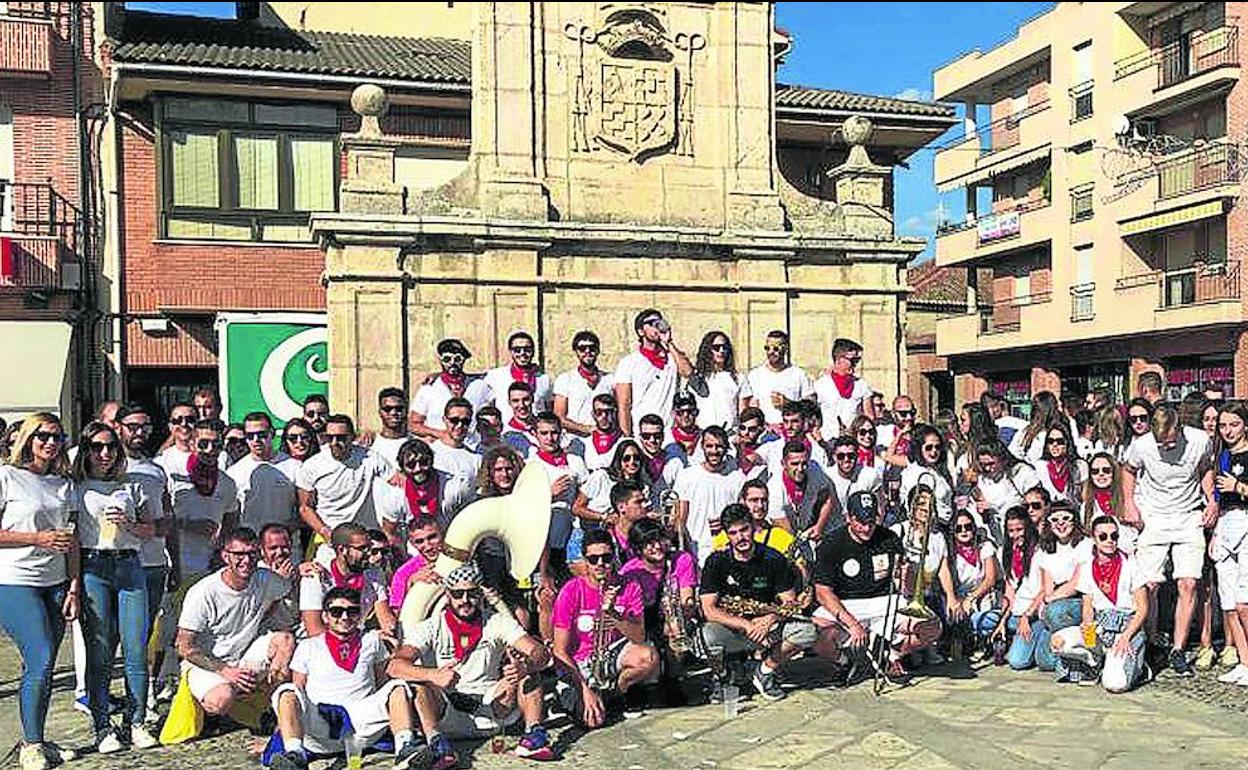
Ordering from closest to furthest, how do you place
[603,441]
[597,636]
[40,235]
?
[597,636], [603,441], [40,235]

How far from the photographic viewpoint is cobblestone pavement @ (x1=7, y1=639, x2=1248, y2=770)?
659 cm

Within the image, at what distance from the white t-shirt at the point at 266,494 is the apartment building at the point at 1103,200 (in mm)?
27907

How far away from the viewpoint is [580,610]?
7320 millimetres

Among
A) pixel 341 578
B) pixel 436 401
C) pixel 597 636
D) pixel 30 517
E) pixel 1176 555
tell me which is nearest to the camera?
pixel 30 517

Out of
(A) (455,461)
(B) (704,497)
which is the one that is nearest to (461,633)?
(A) (455,461)

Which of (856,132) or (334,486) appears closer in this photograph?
(334,486)

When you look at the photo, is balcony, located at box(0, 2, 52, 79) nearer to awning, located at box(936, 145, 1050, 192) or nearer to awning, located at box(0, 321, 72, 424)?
awning, located at box(0, 321, 72, 424)

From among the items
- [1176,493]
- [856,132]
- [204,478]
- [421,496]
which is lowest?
[1176,493]

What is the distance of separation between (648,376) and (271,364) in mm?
6994

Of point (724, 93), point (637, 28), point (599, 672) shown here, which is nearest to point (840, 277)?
point (724, 93)

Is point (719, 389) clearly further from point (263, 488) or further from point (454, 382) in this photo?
point (263, 488)

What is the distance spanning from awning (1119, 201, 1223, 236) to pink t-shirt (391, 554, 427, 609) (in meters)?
29.9

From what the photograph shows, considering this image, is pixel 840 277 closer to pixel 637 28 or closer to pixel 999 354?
pixel 637 28

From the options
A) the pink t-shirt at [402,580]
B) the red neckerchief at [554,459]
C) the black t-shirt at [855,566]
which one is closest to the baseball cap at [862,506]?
the black t-shirt at [855,566]
